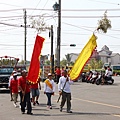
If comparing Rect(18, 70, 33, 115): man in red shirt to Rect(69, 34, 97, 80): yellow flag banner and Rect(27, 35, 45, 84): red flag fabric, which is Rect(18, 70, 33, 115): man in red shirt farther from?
Rect(69, 34, 97, 80): yellow flag banner

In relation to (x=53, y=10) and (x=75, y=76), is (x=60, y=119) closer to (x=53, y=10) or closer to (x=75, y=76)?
(x=75, y=76)

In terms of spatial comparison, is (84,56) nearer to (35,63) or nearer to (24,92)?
(35,63)

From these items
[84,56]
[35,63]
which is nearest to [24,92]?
[35,63]

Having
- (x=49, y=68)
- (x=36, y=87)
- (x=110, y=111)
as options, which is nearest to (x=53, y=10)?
(x=49, y=68)

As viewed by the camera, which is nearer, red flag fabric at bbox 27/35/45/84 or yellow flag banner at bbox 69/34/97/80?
yellow flag banner at bbox 69/34/97/80

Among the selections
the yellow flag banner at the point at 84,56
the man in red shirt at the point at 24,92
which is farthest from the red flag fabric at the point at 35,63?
the yellow flag banner at the point at 84,56

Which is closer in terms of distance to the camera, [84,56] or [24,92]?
[84,56]

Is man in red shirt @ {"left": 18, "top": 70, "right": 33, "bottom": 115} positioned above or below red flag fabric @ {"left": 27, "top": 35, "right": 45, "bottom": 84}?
below

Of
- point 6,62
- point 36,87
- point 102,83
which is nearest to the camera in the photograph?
point 36,87

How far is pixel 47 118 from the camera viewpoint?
45.0 ft

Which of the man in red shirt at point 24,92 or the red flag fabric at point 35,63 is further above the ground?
the red flag fabric at point 35,63

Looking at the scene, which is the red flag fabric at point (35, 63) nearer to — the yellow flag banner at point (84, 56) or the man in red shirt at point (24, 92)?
the man in red shirt at point (24, 92)

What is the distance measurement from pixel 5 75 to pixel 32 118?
45.2 feet

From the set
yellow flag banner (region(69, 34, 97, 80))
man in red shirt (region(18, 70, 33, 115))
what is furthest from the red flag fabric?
yellow flag banner (region(69, 34, 97, 80))
